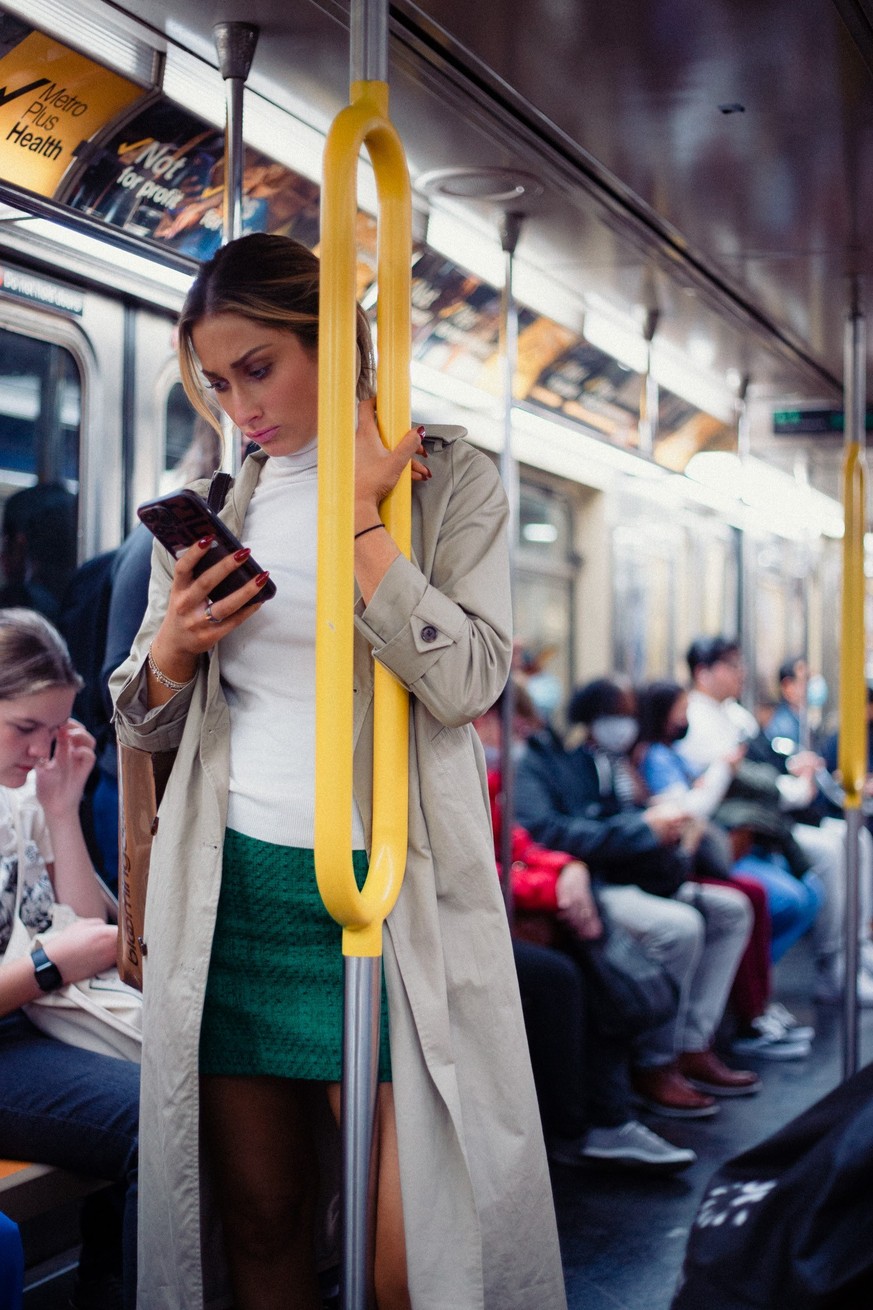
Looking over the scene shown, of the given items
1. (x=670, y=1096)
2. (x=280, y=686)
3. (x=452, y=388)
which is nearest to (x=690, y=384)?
(x=452, y=388)

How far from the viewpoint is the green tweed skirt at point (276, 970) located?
1.86 meters

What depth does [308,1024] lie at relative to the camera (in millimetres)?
1861

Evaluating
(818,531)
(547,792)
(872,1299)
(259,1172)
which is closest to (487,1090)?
(259,1172)

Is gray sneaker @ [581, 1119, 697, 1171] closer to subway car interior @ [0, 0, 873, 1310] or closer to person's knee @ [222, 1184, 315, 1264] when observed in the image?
subway car interior @ [0, 0, 873, 1310]

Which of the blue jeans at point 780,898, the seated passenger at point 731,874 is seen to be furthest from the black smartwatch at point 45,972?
the blue jeans at point 780,898

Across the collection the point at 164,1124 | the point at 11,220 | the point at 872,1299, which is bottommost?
the point at 872,1299

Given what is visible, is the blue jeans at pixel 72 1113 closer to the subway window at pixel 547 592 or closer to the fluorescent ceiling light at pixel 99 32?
the fluorescent ceiling light at pixel 99 32

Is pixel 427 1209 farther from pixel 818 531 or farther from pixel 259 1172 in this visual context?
pixel 818 531

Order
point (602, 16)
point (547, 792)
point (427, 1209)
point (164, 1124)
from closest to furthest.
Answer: point (427, 1209) < point (164, 1124) < point (602, 16) < point (547, 792)

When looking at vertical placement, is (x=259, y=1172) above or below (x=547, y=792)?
below

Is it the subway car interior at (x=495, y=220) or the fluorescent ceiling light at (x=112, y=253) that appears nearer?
the subway car interior at (x=495, y=220)

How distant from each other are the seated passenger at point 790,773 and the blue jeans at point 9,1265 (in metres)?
4.09

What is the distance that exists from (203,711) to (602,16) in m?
1.72

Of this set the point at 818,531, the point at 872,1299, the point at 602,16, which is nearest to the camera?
the point at 872,1299
